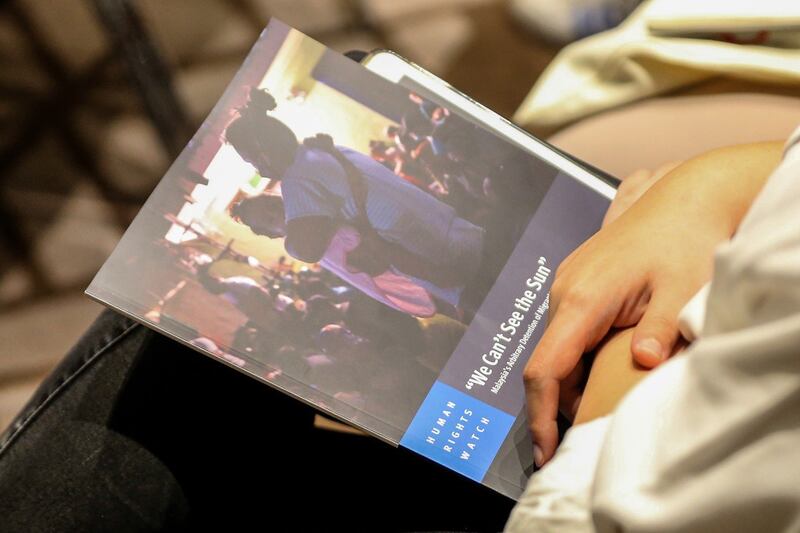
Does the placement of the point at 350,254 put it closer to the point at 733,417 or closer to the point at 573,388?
the point at 573,388

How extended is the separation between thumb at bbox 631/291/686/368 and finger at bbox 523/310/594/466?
0.03 metres

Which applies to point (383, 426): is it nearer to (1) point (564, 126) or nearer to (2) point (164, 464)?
(2) point (164, 464)

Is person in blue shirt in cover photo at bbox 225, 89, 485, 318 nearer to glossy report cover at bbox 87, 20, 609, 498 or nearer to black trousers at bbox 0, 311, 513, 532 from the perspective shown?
glossy report cover at bbox 87, 20, 609, 498

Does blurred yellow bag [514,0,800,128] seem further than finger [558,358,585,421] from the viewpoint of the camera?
Yes

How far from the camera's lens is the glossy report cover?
50 cm

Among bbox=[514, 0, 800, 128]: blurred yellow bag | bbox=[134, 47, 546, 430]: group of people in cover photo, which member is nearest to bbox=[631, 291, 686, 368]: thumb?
bbox=[134, 47, 546, 430]: group of people in cover photo

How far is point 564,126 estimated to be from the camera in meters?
0.69

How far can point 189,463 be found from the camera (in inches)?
23.9

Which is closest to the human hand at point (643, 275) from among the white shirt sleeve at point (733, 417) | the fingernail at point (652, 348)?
the fingernail at point (652, 348)

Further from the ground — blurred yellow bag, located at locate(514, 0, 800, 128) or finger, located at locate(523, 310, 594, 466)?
blurred yellow bag, located at locate(514, 0, 800, 128)

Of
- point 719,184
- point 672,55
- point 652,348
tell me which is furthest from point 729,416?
point 672,55

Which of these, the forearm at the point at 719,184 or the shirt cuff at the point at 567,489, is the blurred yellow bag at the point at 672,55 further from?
the shirt cuff at the point at 567,489

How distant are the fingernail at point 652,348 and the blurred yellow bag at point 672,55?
26cm

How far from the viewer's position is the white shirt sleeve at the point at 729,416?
303 mm
